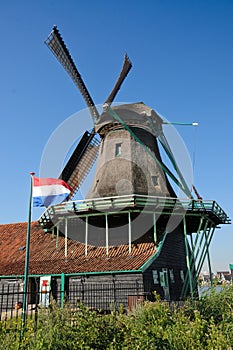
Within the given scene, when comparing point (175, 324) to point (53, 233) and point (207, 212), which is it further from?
point (53, 233)

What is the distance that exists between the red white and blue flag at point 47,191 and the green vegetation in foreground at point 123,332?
5.34 metres

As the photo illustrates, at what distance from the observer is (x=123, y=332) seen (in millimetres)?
6633

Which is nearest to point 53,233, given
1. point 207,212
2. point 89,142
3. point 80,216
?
point 80,216

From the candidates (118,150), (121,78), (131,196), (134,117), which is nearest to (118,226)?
(131,196)

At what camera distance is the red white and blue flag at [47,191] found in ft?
40.5

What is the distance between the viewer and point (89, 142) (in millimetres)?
23984

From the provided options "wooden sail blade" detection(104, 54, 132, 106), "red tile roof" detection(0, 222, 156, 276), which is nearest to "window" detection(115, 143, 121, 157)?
"wooden sail blade" detection(104, 54, 132, 106)

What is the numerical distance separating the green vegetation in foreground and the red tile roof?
8811 mm

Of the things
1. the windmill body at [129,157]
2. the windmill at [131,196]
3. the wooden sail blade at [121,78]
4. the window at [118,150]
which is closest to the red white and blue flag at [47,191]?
the windmill at [131,196]

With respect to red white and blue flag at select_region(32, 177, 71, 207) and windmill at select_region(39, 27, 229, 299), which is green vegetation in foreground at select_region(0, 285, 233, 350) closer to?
red white and blue flag at select_region(32, 177, 71, 207)

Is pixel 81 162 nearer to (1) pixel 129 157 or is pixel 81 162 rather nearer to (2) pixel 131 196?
(1) pixel 129 157

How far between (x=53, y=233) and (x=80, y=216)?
375 centimetres

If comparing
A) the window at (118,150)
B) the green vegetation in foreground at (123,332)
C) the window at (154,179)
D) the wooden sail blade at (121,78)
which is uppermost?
the wooden sail blade at (121,78)

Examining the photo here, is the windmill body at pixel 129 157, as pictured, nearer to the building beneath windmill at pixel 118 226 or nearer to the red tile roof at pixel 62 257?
the building beneath windmill at pixel 118 226
